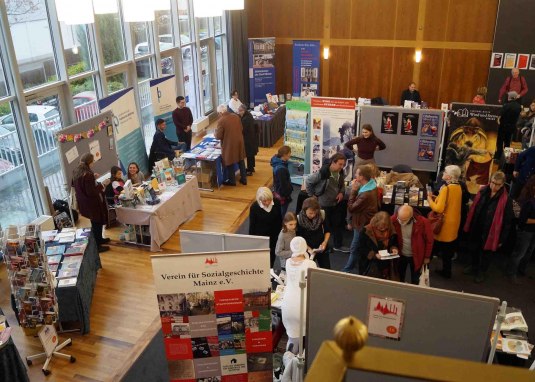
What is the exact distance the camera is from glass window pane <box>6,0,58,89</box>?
6.57 meters

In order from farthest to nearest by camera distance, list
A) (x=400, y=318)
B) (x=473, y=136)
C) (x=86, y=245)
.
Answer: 1. (x=473, y=136)
2. (x=86, y=245)
3. (x=400, y=318)

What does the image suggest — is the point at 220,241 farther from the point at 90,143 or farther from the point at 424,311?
the point at 90,143

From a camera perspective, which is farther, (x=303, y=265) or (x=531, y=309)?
(x=531, y=309)

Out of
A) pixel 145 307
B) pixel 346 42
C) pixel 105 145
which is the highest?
pixel 346 42

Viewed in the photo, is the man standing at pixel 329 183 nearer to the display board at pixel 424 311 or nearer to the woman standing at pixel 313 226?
the woman standing at pixel 313 226

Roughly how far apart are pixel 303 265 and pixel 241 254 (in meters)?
0.67

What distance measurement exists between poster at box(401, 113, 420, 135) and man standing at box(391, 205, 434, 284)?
3.22 metres

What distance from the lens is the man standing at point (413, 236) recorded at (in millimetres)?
4801

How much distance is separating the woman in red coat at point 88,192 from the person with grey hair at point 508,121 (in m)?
7.33

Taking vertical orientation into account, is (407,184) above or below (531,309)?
above

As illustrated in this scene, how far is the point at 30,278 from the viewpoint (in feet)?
14.8

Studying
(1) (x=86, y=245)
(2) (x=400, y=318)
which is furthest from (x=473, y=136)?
(1) (x=86, y=245)

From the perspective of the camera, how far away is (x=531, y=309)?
531 cm

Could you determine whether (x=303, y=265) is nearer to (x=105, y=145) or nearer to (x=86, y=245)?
(x=86, y=245)
